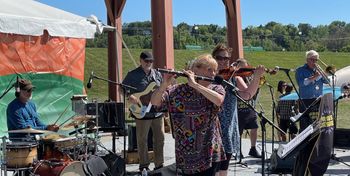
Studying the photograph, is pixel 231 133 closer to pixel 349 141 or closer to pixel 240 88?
pixel 240 88

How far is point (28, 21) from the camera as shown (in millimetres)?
8195

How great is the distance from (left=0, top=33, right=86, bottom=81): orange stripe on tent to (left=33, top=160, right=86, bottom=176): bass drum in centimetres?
316

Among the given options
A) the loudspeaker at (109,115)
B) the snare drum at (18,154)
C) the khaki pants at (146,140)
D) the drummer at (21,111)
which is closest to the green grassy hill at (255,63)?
the khaki pants at (146,140)

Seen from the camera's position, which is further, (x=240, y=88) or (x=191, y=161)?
(x=240, y=88)

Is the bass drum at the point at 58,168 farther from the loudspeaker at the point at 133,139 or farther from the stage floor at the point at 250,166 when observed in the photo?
the loudspeaker at the point at 133,139

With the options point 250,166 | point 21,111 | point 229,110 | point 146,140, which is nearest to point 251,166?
point 250,166

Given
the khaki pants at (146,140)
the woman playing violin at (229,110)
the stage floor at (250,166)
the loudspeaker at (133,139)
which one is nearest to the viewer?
the woman playing violin at (229,110)

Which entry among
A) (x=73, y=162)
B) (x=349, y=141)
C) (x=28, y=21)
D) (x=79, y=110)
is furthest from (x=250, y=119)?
(x=28, y=21)

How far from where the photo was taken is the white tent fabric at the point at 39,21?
8.02 meters

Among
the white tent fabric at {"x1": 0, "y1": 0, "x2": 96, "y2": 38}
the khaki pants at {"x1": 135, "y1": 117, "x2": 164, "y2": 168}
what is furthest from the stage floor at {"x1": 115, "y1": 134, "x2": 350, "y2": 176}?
the white tent fabric at {"x1": 0, "y1": 0, "x2": 96, "y2": 38}

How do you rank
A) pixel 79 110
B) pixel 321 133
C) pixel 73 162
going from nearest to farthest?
1. pixel 321 133
2. pixel 73 162
3. pixel 79 110

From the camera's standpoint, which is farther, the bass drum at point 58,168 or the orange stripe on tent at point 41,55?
the orange stripe on tent at point 41,55

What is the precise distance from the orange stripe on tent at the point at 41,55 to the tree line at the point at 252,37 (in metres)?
12.8

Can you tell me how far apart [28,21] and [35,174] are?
11.3ft
